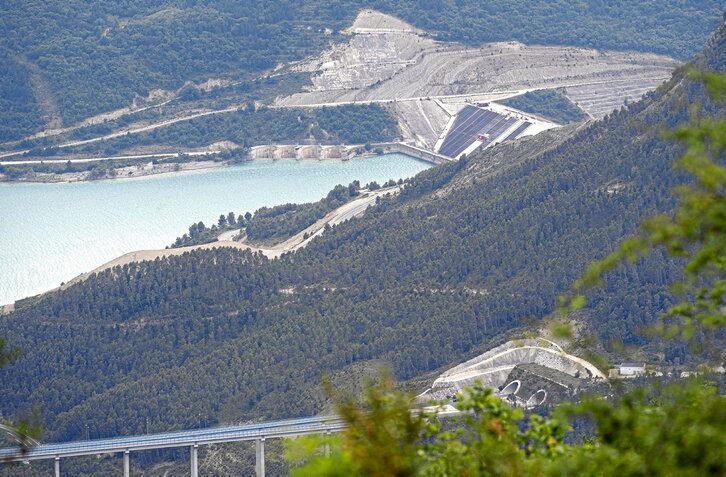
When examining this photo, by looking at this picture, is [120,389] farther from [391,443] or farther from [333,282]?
[391,443]

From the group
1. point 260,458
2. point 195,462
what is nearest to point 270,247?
point 195,462

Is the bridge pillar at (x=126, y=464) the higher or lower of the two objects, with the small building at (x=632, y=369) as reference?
lower

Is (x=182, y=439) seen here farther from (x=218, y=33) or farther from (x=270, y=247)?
(x=218, y=33)

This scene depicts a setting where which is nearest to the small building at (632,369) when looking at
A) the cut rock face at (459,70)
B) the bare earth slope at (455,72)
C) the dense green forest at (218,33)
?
the bare earth slope at (455,72)

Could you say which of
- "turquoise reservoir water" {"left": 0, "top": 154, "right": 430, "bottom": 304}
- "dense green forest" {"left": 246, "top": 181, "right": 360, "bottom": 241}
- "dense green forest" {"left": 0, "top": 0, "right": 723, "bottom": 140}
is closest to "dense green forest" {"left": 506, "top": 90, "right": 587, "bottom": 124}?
"turquoise reservoir water" {"left": 0, "top": 154, "right": 430, "bottom": 304}

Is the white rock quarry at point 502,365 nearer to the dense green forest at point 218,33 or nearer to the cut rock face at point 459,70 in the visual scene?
the cut rock face at point 459,70

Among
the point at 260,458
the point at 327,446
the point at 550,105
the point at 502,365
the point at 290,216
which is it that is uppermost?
the point at 550,105

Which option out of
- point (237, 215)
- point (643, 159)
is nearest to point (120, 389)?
point (643, 159)
